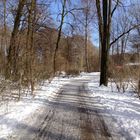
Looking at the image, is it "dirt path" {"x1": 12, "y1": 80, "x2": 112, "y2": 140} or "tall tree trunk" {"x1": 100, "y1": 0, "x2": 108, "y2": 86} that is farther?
"tall tree trunk" {"x1": 100, "y1": 0, "x2": 108, "y2": 86}

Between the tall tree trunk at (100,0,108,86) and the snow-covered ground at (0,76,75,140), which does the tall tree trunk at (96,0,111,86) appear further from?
the snow-covered ground at (0,76,75,140)

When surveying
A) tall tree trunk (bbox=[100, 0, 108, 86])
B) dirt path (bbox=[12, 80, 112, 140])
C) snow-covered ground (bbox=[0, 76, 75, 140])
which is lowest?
dirt path (bbox=[12, 80, 112, 140])

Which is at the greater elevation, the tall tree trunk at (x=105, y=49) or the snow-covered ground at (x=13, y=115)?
the tall tree trunk at (x=105, y=49)

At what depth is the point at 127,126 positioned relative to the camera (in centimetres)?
793

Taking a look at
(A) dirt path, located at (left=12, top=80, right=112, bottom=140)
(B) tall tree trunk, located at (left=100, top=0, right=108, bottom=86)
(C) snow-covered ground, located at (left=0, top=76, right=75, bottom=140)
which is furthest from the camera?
(B) tall tree trunk, located at (left=100, top=0, right=108, bottom=86)

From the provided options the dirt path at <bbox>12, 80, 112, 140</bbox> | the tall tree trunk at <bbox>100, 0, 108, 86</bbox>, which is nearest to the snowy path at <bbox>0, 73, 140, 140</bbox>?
the dirt path at <bbox>12, 80, 112, 140</bbox>

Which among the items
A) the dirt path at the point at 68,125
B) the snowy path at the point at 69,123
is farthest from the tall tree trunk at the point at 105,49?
the dirt path at the point at 68,125

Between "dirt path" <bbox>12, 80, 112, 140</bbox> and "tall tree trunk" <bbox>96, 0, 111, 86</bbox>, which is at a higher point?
"tall tree trunk" <bbox>96, 0, 111, 86</bbox>

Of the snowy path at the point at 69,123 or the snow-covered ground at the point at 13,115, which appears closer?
the snowy path at the point at 69,123

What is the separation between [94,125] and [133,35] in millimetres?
50848

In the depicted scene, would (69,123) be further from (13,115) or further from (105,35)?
(105,35)

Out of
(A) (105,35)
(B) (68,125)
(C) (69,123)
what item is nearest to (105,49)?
(A) (105,35)

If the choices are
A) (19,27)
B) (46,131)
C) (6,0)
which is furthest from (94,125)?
(6,0)

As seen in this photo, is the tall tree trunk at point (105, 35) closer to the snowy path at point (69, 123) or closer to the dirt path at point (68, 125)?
the snowy path at point (69, 123)
